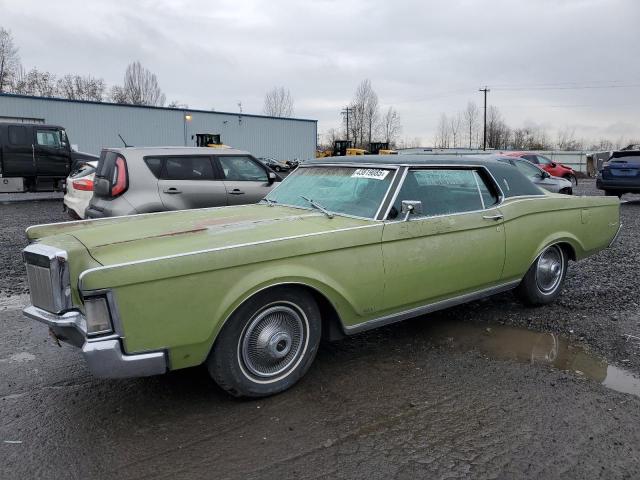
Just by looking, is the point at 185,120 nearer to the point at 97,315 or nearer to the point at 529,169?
the point at 529,169

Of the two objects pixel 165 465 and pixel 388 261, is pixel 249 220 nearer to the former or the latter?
pixel 388 261

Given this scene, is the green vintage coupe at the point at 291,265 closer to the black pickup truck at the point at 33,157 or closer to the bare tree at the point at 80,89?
the black pickup truck at the point at 33,157

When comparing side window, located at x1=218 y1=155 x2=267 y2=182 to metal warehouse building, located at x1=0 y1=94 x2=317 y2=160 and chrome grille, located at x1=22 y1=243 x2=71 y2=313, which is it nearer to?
chrome grille, located at x1=22 y1=243 x2=71 y2=313

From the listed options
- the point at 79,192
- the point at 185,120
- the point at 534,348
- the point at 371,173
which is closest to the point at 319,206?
the point at 371,173

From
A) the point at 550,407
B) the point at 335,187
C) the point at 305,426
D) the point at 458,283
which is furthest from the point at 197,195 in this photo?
the point at 550,407

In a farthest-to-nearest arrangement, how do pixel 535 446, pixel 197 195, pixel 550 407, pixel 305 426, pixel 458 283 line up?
1. pixel 197 195
2. pixel 458 283
3. pixel 550 407
4. pixel 305 426
5. pixel 535 446

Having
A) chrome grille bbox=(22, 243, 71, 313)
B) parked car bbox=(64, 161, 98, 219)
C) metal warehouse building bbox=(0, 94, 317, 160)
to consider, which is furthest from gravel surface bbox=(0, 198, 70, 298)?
metal warehouse building bbox=(0, 94, 317, 160)

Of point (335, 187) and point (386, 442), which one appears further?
point (335, 187)

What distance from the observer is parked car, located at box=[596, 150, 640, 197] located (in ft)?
49.8

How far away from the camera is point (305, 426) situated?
3.11 m

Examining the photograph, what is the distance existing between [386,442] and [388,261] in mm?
1310

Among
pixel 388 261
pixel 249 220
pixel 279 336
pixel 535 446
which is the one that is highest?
pixel 249 220

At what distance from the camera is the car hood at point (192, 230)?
3.17 meters

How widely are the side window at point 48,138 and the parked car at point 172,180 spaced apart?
35.4 feet
